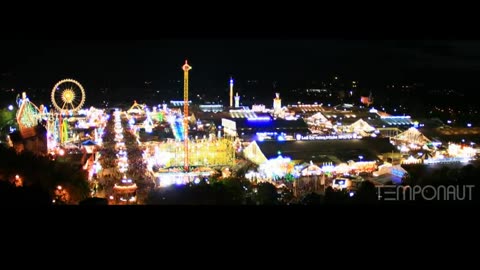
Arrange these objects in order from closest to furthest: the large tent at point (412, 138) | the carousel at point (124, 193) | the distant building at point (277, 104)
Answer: the carousel at point (124, 193)
the large tent at point (412, 138)
the distant building at point (277, 104)

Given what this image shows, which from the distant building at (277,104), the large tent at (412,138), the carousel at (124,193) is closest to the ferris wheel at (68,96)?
the carousel at (124,193)

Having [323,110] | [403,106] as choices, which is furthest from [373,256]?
[323,110]

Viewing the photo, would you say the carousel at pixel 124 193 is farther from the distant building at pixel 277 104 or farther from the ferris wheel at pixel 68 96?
the distant building at pixel 277 104

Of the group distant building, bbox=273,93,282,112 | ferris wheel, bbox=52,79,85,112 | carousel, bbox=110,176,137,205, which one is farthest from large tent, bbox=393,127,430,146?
ferris wheel, bbox=52,79,85,112

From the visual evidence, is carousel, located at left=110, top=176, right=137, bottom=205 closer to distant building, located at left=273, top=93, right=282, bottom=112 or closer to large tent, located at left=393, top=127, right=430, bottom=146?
large tent, located at left=393, top=127, right=430, bottom=146

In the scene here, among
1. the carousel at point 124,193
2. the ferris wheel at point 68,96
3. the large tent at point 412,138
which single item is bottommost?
the carousel at point 124,193

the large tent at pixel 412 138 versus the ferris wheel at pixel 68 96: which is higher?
the ferris wheel at pixel 68 96

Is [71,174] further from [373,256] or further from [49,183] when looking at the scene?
[373,256]

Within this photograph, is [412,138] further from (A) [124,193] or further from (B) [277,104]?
(A) [124,193]

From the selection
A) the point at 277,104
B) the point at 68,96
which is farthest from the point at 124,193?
the point at 277,104
